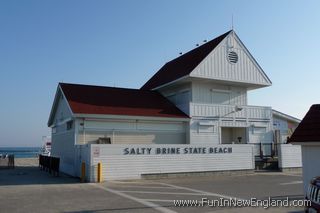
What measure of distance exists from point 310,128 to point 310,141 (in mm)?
515

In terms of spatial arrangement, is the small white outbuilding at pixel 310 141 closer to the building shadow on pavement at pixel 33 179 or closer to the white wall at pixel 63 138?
the building shadow on pavement at pixel 33 179

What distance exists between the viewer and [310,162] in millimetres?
9906

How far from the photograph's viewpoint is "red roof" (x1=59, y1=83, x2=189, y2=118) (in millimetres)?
22719

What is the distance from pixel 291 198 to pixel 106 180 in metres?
9.11

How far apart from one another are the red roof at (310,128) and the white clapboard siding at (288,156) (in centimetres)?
1504

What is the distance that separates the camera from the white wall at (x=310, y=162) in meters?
9.71

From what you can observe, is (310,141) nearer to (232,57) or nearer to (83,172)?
(83,172)

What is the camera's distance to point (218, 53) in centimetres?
2758

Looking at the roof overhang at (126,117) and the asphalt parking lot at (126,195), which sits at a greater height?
the roof overhang at (126,117)

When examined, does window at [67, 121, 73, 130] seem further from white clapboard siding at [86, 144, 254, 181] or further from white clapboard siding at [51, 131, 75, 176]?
white clapboard siding at [86, 144, 254, 181]

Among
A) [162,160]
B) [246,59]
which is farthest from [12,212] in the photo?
[246,59]

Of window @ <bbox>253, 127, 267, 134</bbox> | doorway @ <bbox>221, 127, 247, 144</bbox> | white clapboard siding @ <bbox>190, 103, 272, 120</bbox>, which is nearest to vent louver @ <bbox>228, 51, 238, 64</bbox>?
white clapboard siding @ <bbox>190, 103, 272, 120</bbox>

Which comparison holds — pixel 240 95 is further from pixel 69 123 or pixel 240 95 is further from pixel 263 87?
pixel 69 123

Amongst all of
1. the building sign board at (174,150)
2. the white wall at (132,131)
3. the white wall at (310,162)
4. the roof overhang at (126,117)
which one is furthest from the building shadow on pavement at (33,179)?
the white wall at (310,162)
